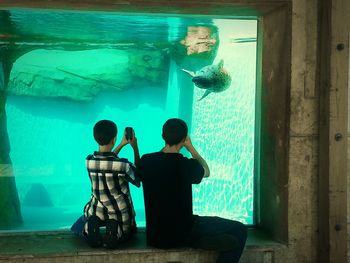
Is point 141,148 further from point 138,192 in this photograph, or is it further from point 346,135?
point 346,135

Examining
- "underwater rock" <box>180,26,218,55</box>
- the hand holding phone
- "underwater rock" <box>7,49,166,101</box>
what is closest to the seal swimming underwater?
"underwater rock" <box>180,26,218,55</box>

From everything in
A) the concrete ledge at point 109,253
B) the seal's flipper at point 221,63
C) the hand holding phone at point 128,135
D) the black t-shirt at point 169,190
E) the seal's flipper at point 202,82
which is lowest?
the concrete ledge at point 109,253

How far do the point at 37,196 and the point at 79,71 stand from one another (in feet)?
6.44

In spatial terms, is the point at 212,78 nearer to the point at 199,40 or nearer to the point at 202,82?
the point at 202,82

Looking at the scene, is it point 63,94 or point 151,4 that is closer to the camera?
point 151,4

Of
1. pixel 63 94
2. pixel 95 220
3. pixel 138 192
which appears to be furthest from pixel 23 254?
pixel 63 94

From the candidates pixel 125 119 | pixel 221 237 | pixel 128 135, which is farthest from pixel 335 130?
pixel 125 119

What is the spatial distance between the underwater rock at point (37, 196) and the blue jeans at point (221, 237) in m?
2.79

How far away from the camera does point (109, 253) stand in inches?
133

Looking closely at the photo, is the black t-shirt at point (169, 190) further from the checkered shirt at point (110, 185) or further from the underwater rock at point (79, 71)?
the underwater rock at point (79, 71)

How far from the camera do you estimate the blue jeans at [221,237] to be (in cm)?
322

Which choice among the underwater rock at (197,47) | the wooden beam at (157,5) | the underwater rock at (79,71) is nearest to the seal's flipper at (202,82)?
the underwater rock at (197,47)

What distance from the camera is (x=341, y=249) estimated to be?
3525mm

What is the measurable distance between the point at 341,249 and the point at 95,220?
2.38m
